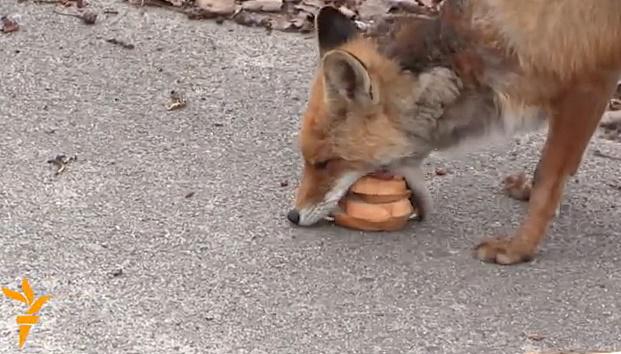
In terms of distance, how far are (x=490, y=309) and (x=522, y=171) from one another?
4.79ft

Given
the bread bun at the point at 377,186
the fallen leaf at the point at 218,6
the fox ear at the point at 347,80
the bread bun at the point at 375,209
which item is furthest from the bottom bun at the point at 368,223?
the fallen leaf at the point at 218,6

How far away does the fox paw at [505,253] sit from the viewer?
5.11 m

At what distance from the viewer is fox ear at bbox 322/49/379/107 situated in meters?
4.85

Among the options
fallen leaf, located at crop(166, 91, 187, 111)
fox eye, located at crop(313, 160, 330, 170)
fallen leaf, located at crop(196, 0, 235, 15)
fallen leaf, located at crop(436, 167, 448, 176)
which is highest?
fox eye, located at crop(313, 160, 330, 170)

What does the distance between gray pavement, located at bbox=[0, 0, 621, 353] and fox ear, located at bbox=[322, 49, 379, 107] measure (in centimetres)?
69

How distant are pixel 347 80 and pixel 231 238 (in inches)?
36.0

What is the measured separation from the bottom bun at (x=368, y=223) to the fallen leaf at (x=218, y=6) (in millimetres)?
2766

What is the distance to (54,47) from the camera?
7.20m

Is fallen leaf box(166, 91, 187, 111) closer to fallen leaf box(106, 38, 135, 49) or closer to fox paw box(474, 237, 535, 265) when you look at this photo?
fallen leaf box(106, 38, 135, 49)

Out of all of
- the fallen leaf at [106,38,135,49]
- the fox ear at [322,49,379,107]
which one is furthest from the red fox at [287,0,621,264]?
the fallen leaf at [106,38,135,49]

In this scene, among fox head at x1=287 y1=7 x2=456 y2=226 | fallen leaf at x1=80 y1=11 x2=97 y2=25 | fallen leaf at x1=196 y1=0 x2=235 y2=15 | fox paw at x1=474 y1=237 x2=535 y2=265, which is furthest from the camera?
fallen leaf at x1=196 y1=0 x2=235 y2=15

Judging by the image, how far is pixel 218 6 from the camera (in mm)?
7785

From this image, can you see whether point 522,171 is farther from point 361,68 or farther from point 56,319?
point 56,319

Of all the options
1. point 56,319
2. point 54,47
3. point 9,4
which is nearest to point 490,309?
point 56,319
